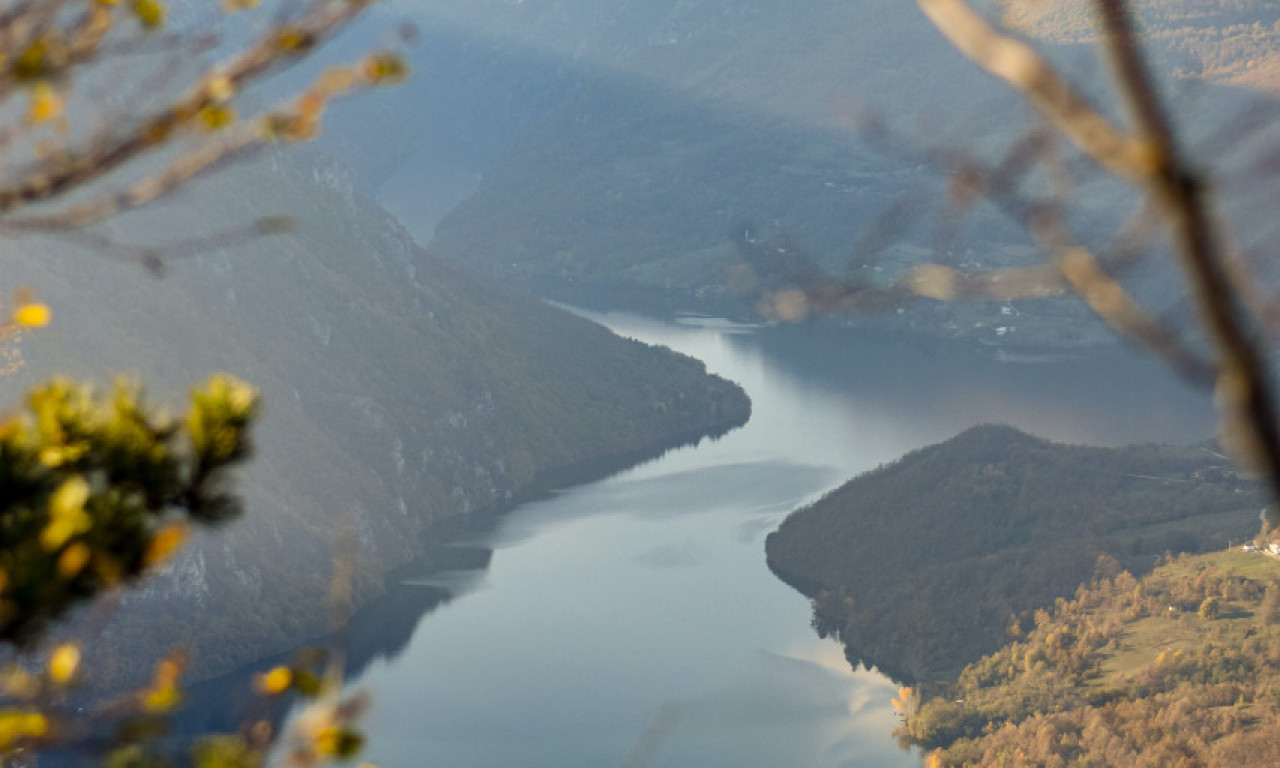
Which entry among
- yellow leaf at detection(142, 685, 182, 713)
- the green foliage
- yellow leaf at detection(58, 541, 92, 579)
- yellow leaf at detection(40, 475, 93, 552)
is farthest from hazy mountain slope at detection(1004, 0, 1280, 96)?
yellow leaf at detection(40, 475, 93, 552)

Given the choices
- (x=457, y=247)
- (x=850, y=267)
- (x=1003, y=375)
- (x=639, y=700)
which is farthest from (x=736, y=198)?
(x=850, y=267)

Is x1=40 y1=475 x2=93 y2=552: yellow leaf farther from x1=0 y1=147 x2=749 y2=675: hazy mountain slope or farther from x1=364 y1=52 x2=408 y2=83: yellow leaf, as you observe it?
x1=0 y1=147 x2=749 y2=675: hazy mountain slope

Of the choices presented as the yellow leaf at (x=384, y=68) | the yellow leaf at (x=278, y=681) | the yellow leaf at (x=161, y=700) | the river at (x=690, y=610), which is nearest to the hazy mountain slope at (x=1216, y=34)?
the river at (x=690, y=610)

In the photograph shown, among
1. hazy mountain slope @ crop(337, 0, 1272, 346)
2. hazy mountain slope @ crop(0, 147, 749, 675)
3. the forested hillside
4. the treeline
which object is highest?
hazy mountain slope @ crop(337, 0, 1272, 346)

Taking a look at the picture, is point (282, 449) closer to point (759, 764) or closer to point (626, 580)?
point (626, 580)

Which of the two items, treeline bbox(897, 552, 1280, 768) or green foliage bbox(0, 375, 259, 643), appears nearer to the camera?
green foliage bbox(0, 375, 259, 643)

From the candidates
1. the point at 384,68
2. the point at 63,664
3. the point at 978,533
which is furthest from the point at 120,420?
the point at 978,533
